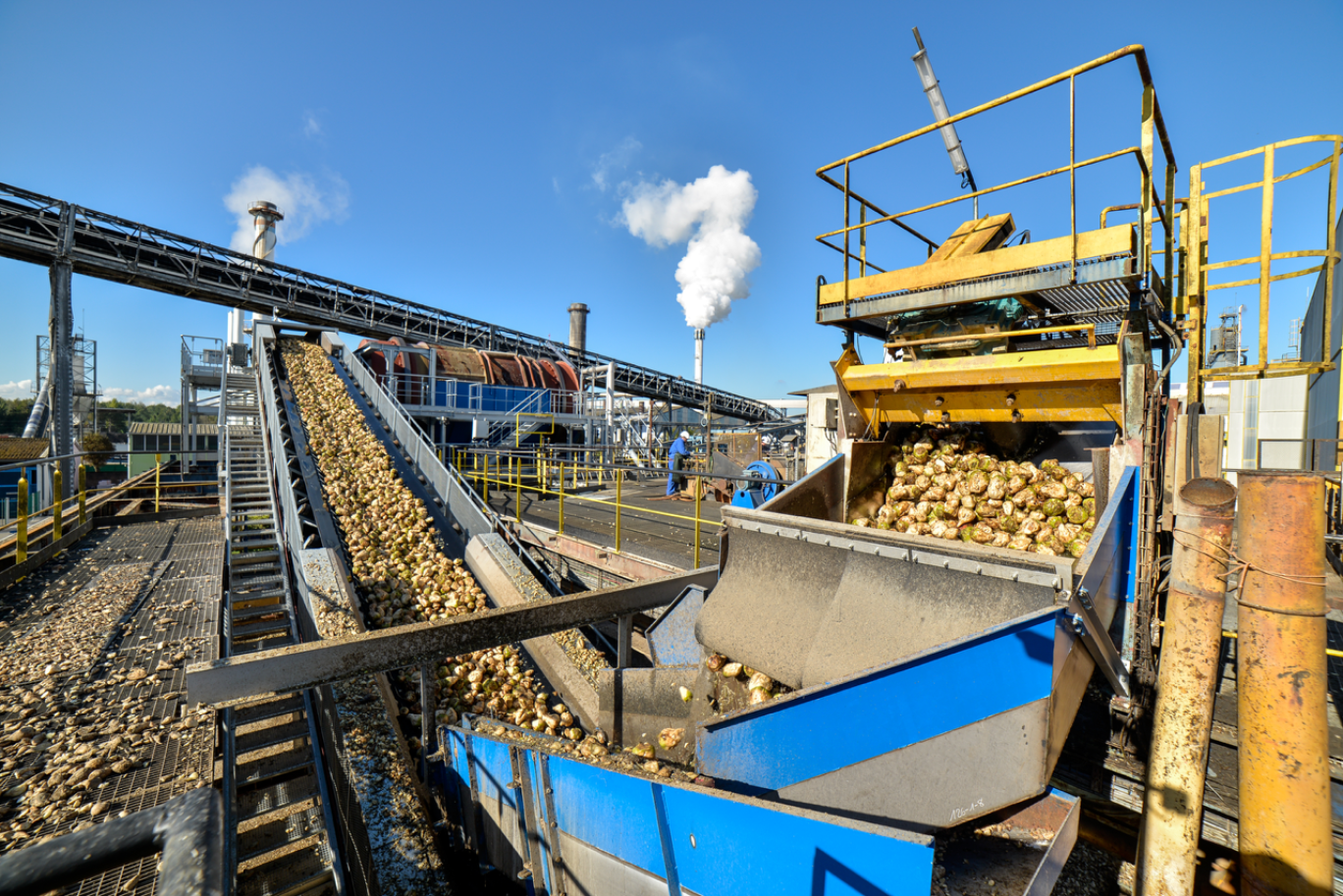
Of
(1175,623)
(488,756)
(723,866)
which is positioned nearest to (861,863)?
(723,866)

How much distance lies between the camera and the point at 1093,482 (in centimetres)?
343

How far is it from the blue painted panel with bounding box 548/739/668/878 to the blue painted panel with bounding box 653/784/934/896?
4.6 inches

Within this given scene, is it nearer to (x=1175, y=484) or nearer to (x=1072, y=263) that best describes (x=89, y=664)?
(x=1072, y=263)

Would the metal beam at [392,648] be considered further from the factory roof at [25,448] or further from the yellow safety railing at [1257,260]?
the factory roof at [25,448]

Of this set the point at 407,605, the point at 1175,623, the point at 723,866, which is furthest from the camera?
the point at 407,605

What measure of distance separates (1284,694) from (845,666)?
153 centimetres

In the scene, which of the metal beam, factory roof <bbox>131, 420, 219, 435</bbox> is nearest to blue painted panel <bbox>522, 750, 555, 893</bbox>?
the metal beam

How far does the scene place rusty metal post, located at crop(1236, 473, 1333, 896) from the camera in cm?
193

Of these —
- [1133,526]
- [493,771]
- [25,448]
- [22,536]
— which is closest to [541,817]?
[493,771]

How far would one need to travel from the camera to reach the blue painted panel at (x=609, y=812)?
7.43 ft

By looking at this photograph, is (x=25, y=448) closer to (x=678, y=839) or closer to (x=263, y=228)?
(x=263, y=228)

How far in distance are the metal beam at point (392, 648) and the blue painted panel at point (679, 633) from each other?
293 mm

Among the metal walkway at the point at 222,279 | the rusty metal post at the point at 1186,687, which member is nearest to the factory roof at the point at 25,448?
the metal walkway at the point at 222,279

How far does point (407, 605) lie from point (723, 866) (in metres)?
4.48
